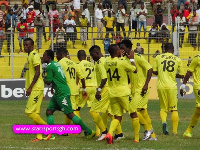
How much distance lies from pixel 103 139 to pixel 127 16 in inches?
830

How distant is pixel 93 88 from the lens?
17.7 meters

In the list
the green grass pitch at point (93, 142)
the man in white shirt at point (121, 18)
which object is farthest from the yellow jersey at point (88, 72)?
the man in white shirt at point (121, 18)

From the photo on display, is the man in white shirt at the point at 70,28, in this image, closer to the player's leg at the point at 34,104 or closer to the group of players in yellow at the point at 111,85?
the group of players in yellow at the point at 111,85

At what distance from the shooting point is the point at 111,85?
14812 millimetres

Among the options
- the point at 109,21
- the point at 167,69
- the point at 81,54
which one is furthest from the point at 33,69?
the point at 109,21

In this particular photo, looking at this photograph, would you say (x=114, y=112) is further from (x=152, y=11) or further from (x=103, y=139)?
(x=152, y=11)

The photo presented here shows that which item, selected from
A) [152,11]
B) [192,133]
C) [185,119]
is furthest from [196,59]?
[152,11]

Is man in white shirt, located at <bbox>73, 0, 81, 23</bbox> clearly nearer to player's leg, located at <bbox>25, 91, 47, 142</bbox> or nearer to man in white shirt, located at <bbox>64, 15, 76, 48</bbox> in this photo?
man in white shirt, located at <bbox>64, 15, 76, 48</bbox>

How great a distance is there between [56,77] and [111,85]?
1.27 meters

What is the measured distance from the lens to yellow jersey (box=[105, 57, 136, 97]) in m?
14.6

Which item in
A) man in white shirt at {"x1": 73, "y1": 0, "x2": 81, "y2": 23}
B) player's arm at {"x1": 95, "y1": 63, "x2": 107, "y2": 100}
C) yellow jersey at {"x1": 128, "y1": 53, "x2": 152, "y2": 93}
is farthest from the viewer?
man in white shirt at {"x1": 73, "y1": 0, "x2": 81, "y2": 23}

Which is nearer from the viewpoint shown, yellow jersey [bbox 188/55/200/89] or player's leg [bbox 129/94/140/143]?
player's leg [bbox 129/94/140/143]

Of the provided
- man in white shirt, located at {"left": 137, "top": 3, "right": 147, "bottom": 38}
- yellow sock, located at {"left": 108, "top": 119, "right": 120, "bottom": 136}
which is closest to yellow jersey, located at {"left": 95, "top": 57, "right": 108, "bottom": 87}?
yellow sock, located at {"left": 108, "top": 119, "right": 120, "bottom": 136}

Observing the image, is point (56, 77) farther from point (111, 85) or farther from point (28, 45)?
point (111, 85)
